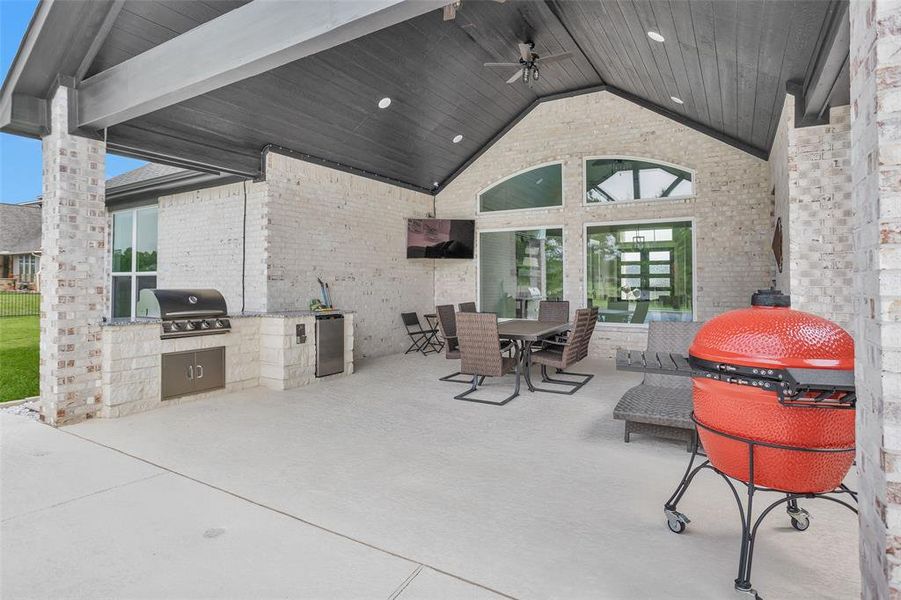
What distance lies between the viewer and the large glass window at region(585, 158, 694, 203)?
725cm

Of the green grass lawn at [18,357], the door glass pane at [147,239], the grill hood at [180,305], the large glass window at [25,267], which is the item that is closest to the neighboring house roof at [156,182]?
the door glass pane at [147,239]

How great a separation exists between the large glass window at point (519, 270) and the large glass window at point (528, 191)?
0.48 meters

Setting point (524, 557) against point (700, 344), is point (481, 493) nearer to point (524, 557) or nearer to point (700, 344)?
point (524, 557)

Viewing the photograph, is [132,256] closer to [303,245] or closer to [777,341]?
[303,245]

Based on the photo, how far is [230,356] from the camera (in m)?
5.30

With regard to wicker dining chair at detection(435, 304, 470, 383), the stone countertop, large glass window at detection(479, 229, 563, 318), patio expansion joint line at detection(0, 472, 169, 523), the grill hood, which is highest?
large glass window at detection(479, 229, 563, 318)

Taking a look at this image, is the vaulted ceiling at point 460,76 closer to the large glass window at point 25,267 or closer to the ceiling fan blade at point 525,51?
the ceiling fan blade at point 525,51

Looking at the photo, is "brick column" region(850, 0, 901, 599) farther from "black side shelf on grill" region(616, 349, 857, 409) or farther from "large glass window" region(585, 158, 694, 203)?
"large glass window" region(585, 158, 694, 203)

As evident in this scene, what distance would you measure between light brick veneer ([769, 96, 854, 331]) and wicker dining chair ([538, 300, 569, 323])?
10.9 feet

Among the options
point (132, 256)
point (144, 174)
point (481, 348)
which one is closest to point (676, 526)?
point (481, 348)

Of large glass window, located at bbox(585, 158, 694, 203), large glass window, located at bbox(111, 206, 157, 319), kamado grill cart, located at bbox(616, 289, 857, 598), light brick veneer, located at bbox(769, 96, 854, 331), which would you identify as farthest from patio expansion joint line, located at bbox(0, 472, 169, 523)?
large glass window, located at bbox(585, 158, 694, 203)

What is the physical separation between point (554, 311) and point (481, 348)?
8.34ft

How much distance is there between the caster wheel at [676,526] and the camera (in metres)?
2.21

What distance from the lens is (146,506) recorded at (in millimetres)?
2518
